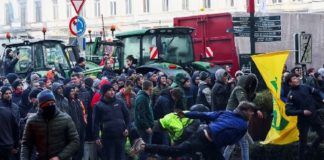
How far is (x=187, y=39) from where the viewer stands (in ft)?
78.2

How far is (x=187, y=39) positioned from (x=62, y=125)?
13711mm

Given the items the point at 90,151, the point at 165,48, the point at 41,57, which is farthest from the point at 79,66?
the point at 90,151

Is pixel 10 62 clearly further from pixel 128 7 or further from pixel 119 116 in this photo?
pixel 128 7

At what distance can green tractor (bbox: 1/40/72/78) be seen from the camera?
22500 mm

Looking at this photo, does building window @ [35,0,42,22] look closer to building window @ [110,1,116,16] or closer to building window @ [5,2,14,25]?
building window @ [5,2,14,25]

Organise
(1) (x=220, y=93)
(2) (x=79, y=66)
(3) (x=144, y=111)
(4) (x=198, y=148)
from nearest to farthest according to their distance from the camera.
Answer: (4) (x=198, y=148) → (3) (x=144, y=111) → (1) (x=220, y=93) → (2) (x=79, y=66)

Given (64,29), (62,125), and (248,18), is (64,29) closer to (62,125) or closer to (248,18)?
(248,18)

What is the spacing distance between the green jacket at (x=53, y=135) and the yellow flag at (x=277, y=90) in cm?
664

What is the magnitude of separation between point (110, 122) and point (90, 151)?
5.23ft

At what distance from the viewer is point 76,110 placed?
14.9 meters

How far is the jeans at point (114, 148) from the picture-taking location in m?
14.4

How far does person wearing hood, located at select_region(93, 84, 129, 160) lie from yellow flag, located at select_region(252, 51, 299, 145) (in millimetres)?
3297

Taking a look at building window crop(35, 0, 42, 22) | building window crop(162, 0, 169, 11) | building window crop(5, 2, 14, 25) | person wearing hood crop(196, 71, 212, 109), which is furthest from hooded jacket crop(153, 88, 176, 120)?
building window crop(35, 0, 42, 22)

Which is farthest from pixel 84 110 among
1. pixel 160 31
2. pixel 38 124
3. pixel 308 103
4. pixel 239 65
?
pixel 239 65
